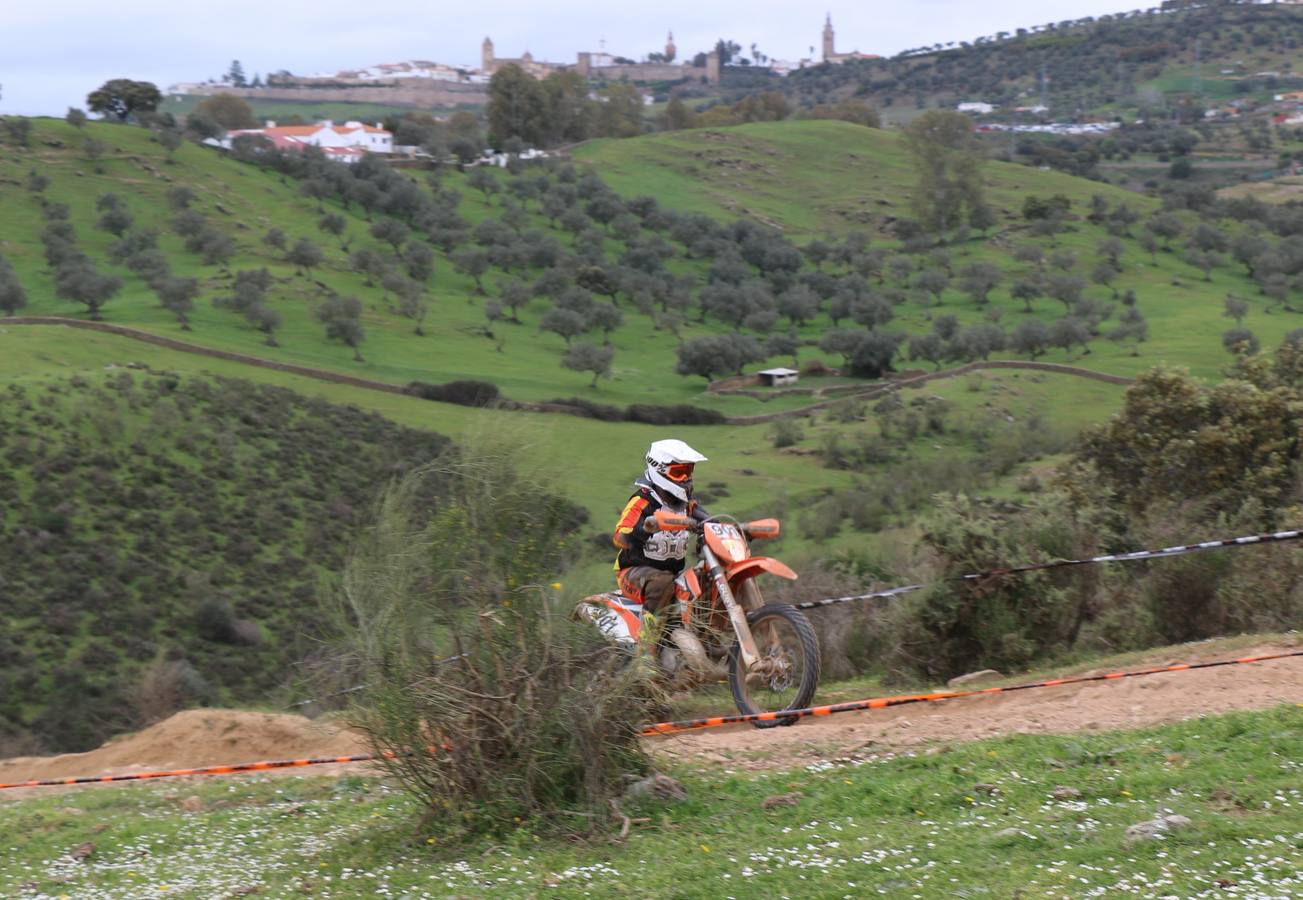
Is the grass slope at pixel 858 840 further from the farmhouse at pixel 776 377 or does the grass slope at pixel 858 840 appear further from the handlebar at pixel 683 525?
the farmhouse at pixel 776 377

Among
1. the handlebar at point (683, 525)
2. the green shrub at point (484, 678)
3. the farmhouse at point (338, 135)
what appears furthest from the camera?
the farmhouse at point (338, 135)

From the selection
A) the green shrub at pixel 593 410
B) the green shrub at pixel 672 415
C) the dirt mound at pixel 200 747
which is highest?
the dirt mound at pixel 200 747

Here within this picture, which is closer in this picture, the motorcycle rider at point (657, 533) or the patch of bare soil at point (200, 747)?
the motorcycle rider at point (657, 533)

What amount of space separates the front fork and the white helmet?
26.7 inches

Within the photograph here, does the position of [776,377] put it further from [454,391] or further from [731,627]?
[731,627]

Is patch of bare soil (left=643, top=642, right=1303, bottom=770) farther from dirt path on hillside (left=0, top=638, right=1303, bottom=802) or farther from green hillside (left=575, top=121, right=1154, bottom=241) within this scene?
green hillside (left=575, top=121, right=1154, bottom=241)

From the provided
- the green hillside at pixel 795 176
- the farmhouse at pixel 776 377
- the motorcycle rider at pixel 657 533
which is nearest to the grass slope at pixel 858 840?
the motorcycle rider at pixel 657 533

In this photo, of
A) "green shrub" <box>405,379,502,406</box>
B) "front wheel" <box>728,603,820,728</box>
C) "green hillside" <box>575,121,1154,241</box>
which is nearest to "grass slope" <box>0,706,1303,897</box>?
"front wheel" <box>728,603,820,728</box>

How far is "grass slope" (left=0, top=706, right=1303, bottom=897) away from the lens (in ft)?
17.9

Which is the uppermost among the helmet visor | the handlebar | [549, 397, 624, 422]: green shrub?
the helmet visor

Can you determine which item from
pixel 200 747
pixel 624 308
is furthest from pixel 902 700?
pixel 624 308

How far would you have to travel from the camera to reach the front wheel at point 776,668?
8.77m

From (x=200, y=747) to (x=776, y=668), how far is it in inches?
196

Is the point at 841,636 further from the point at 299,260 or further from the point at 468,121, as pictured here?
the point at 468,121
